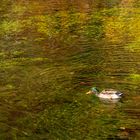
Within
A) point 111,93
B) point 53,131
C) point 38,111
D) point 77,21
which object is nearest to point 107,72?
point 111,93

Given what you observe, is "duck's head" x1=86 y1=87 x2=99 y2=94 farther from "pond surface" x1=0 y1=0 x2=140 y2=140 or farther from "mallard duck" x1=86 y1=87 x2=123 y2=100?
"pond surface" x1=0 y1=0 x2=140 y2=140

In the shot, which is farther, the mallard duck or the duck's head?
the duck's head

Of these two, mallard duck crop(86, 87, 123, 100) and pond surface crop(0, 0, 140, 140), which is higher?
mallard duck crop(86, 87, 123, 100)

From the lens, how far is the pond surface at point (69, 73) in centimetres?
1580

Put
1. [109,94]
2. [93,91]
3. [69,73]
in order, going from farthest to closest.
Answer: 1. [69,73]
2. [93,91]
3. [109,94]

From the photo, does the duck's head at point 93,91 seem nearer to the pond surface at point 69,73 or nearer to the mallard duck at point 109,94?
the mallard duck at point 109,94

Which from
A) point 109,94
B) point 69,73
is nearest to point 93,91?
point 109,94

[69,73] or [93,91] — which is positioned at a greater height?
[93,91]

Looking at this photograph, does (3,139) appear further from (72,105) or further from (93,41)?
(93,41)

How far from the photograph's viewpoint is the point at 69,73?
21.2 m

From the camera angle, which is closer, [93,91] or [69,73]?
[93,91]

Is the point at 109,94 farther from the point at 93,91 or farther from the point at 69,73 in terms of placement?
the point at 69,73

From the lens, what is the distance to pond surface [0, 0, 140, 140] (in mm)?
15797

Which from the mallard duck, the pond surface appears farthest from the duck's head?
the pond surface
